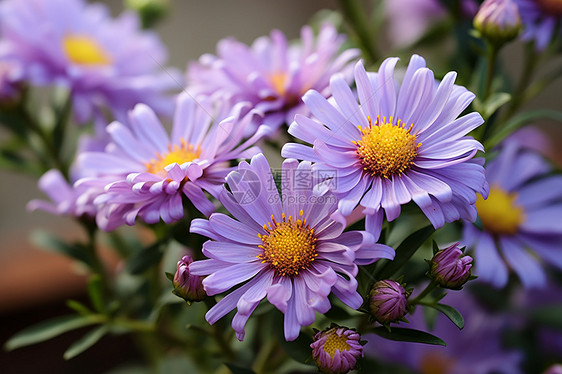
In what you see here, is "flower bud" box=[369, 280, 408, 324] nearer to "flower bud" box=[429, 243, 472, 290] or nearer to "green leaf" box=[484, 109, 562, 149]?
→ "flower bud" box=[429, 243, 472, 290]

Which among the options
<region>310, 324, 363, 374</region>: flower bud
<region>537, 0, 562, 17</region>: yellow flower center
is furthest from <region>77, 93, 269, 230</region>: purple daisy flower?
<region>537, 0, 562, 17</region>: yellow flower center

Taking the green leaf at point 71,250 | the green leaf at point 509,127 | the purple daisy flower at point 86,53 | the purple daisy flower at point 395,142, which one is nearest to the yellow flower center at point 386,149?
the purple daisy flower at point 395,142

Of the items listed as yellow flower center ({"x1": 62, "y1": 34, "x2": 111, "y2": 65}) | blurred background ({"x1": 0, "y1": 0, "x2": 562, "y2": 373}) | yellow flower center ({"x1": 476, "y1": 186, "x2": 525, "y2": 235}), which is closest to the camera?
yellow flower center ({"x1": 476, "y1": 186, "x2": 525, "y2": 235})

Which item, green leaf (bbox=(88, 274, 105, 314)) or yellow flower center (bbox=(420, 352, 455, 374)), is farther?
yellow flower center (bbox=(420, 352, 455, 374))

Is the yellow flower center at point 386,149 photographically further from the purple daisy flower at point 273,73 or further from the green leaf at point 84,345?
the green leaf at point 84,345

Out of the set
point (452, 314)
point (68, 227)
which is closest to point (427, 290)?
point (452, 314)
